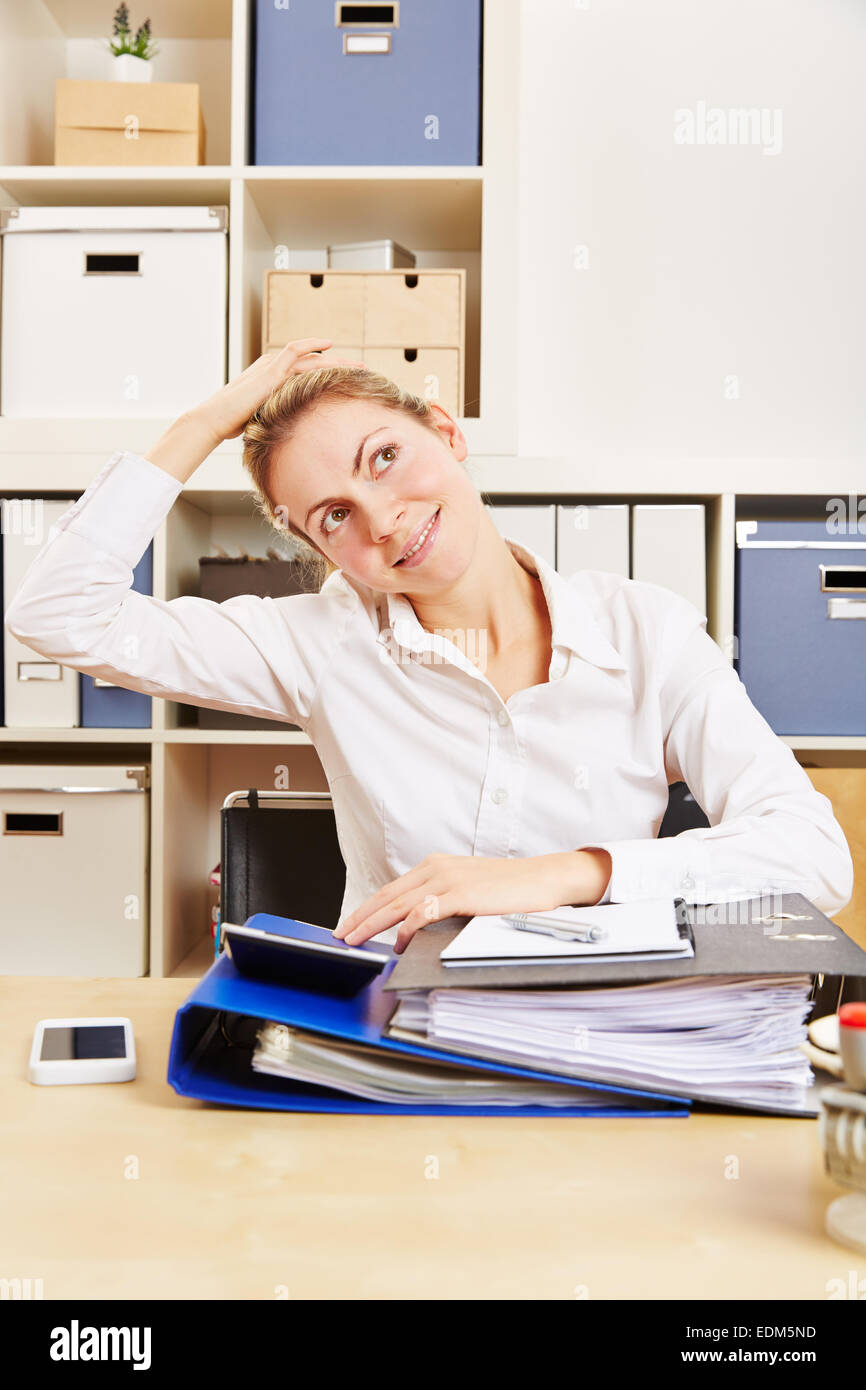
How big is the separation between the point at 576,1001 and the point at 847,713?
1.35 meters

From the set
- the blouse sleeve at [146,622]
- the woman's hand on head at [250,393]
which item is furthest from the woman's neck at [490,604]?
the woman's hand on head at [250,393]

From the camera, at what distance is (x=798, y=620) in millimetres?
1760

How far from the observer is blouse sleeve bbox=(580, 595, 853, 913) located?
2.54 ft

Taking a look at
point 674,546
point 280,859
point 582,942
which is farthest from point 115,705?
point 582,942

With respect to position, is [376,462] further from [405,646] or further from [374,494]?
[405,646]

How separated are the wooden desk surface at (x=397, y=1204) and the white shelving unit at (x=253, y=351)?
4.05ft

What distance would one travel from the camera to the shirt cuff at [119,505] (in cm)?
107

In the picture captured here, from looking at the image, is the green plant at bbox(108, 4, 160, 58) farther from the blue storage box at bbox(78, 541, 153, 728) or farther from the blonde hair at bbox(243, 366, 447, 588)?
the blonde hair at bbox(243, 366, 447, 588)

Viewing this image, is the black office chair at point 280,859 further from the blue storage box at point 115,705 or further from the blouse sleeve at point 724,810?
the blue storage box at point 115,705

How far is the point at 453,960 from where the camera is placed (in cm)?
58

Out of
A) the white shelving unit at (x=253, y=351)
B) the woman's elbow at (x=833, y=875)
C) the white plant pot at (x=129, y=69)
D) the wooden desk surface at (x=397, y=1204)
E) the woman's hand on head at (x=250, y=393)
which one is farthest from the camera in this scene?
the white plant pot at (x=129, y=69)

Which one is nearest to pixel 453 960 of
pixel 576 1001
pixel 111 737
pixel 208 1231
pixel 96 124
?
pixel 576 1001

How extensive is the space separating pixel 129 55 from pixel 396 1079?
1.90m

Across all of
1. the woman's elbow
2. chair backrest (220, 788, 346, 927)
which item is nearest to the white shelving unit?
chair backrest (220, 788, 346, 927)
